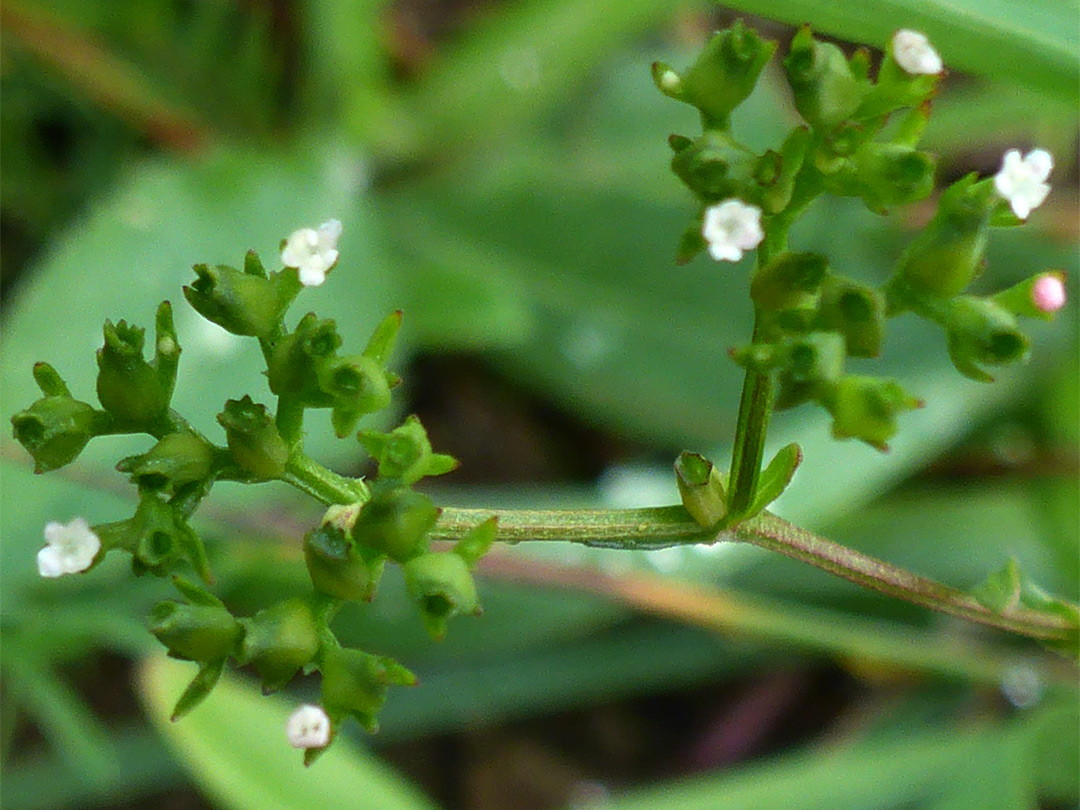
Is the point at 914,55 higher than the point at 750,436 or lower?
higher

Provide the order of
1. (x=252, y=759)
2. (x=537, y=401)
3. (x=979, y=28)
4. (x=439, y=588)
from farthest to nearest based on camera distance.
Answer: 1. (x=537, y=401)
2. (x=252, y=759)
3. (x=979, y=28)
4. (x=439, y=588)

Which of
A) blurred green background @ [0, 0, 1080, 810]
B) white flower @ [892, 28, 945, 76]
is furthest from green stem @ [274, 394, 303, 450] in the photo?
blurred green background @ [0, 0, 1080, 810]

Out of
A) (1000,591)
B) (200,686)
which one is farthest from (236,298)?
(1000,591)

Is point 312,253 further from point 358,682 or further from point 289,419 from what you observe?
point 358,682

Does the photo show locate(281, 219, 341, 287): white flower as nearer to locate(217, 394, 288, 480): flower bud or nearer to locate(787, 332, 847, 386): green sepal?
locate(217, 394, 288, 480): flower bud

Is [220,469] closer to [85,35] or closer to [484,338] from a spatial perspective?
[484,338]

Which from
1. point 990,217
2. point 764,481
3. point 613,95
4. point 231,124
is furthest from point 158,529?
point 613,95
